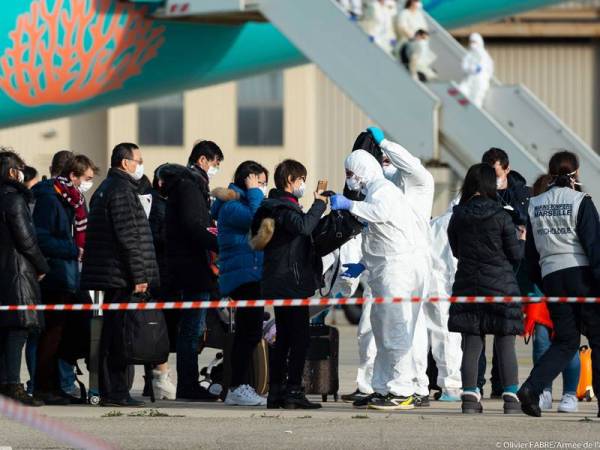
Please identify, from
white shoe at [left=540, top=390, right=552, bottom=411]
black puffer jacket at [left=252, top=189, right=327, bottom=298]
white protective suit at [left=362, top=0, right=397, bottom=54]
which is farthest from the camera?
white protective suit at [left=362, top=0, right=397, bottom=54]

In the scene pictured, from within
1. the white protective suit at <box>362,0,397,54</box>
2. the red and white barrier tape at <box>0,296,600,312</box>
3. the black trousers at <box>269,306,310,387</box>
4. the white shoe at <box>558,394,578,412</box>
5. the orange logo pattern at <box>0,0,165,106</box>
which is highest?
the white protective suit at <box>362,0,397,54</box>

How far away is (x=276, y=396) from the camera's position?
10.8 m

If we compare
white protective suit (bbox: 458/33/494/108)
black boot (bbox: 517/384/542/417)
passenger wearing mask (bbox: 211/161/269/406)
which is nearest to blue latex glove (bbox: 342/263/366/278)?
passenger wearing mask (bbox: 211/161/269/406)

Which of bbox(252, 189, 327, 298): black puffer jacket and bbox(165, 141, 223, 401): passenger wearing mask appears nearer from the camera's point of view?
bbox(252, 189, 327, 298): black puffer jacket

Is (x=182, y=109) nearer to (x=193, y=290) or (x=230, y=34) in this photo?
(x=230, y=34)

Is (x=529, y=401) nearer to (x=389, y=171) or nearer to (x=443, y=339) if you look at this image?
(x=443, y=339)

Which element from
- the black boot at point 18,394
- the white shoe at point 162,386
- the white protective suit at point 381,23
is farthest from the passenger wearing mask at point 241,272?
the white protective suit at point 381,23

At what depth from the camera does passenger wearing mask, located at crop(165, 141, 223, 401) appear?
11461mm

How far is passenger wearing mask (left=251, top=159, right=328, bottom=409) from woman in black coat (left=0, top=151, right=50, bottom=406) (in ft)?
4.81

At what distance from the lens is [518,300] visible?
10.3 m

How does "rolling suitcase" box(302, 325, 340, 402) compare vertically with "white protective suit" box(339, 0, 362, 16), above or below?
below

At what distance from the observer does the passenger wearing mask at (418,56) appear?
56.5 ft

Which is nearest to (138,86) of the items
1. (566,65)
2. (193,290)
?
(193,290)

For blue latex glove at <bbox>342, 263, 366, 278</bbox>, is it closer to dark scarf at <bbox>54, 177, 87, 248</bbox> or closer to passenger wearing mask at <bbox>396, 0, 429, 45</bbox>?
dark scarf at <bbox>54, 177, 87, 248</bbox>
